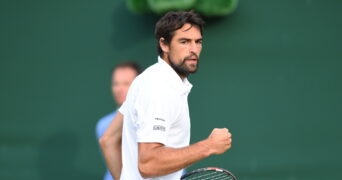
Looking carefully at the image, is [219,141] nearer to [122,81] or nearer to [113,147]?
[113,147]

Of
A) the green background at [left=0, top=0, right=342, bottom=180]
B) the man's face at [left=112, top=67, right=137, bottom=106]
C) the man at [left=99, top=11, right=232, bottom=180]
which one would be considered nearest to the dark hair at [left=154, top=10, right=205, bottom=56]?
the man at [left=99, top=11, right=232, bottom=180]

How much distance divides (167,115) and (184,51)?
0.98ft

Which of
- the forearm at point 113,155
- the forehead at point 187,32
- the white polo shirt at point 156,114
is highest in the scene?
the forehead at point 187,32

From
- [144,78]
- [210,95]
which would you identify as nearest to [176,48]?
[144,78]

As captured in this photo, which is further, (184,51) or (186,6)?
(186,6)

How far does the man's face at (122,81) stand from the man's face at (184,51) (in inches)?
41.6

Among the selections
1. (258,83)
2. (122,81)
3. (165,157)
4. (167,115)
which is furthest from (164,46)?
(258,83)

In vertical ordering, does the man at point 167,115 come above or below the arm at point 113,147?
above

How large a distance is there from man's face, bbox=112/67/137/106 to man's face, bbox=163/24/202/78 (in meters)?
1.06

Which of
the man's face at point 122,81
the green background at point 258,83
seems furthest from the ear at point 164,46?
the green background at point 258,83

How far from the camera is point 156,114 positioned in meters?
2.43

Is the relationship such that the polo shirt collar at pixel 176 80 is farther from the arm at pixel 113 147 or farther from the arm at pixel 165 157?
the arm at pixel 113 147

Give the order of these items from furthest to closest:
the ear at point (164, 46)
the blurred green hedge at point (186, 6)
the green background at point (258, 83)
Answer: the green background at point (258, 83)
the blurred green hedge at point (186, 6)
the ear at point (164, 46)

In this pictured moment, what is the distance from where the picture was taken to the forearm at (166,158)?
94.5 inches
